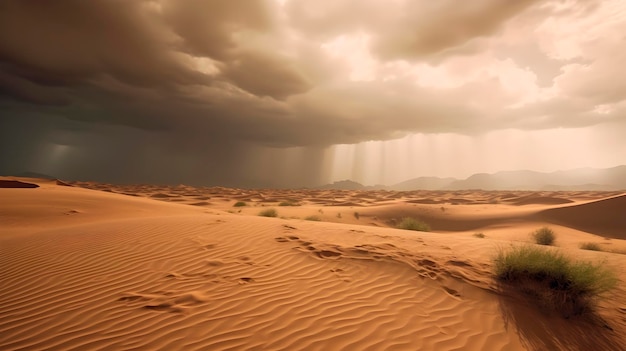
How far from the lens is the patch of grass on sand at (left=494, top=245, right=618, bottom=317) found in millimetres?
4375

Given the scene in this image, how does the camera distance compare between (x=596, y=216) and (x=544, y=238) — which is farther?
(x=596, y=216)

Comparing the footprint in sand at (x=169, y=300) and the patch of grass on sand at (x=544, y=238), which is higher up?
the footprint in sand at (x=169, y=300)

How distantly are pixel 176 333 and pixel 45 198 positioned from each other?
14194 millimetres

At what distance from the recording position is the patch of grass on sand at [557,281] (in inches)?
172

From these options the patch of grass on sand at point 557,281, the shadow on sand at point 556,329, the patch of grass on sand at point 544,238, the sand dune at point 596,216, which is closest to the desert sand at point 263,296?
the shadow on sand at point 556,329

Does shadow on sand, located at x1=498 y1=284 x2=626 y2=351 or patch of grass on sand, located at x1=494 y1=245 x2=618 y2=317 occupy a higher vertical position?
patch of grass on sand, located at x1=494 y1=245 x2=618 y2=317

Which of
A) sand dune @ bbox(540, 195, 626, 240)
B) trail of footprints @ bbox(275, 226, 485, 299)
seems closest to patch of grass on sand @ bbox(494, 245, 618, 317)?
trail of footprints @ bbox(275, 226, 485, 299)

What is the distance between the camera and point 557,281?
4.66m

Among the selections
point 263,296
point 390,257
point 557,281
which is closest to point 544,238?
point 557,281

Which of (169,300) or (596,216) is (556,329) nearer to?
(169,300)

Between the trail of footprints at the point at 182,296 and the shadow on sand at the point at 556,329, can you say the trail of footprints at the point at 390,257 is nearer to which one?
the shadow on sand at the point at 556,329

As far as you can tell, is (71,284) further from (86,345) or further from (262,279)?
(262,279)

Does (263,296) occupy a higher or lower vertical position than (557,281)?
lower

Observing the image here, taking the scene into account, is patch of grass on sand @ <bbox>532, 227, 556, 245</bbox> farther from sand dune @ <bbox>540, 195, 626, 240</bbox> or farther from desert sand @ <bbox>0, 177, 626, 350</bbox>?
desert sand @ <bbox>0, 177, 626, 350</bbox>
